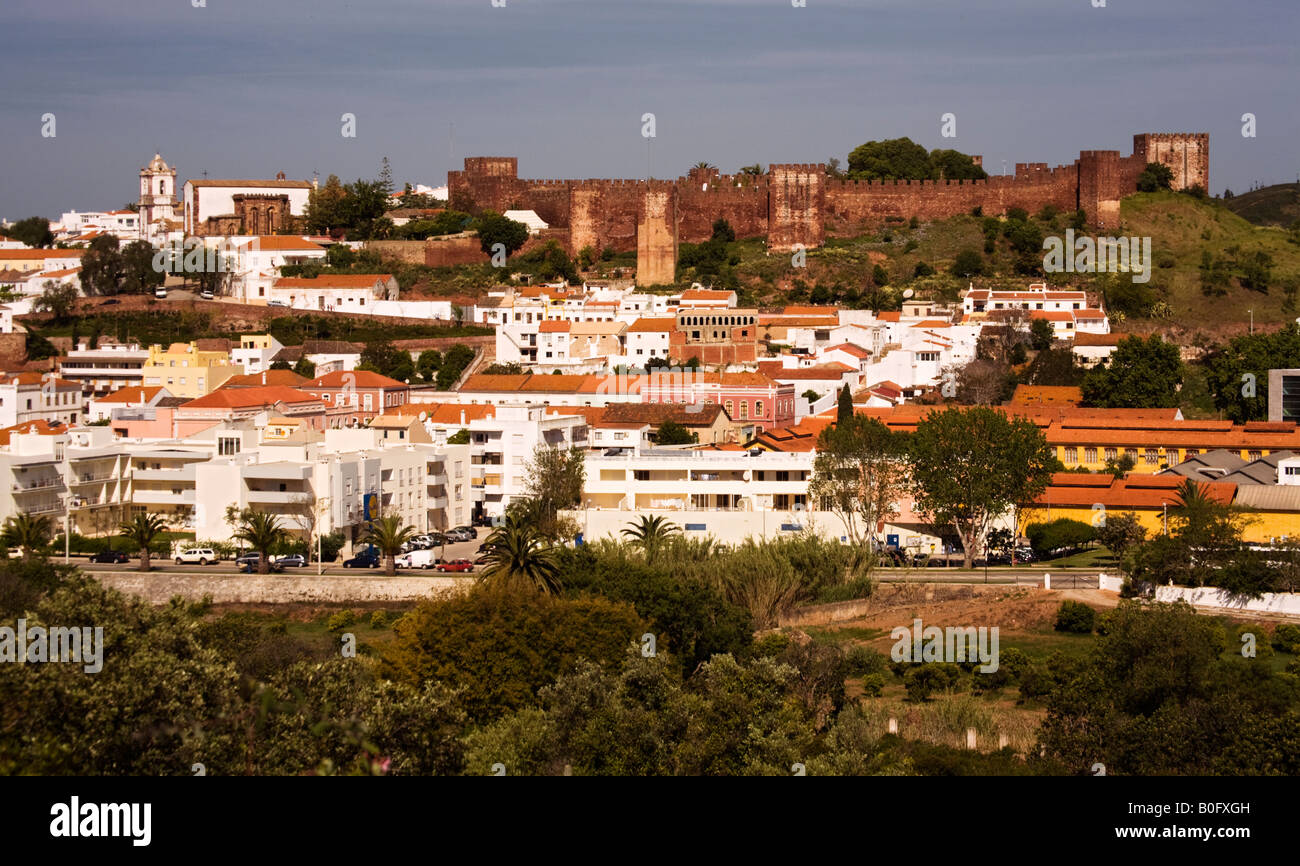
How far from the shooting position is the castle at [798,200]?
59031 millimetres

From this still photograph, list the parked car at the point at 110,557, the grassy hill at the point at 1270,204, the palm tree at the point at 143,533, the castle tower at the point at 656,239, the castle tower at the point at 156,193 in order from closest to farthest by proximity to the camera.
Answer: the palm tree at the point at 143,533
the parked car at the point at 110,557
the castle tower at the point at 656,239
the castle tower at the point at 156,193
the grassy hill at the point at 1270,204

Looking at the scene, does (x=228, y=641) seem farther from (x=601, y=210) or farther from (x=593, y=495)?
(x=601, y=210)

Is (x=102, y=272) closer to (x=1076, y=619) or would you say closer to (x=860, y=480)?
(x=860, y=480)

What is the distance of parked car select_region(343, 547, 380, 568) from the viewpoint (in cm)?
2906

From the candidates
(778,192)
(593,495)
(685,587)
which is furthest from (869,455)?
(778,192)

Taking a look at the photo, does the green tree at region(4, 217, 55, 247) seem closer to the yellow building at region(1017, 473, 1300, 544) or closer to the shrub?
the yellow building at region(1017, 473, 1300, 544)

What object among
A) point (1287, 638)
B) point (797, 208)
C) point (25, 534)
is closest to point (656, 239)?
point (797, 208)

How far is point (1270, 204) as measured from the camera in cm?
12612

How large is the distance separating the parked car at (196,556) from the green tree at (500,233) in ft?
108

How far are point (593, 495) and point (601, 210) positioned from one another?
32304 millimetres

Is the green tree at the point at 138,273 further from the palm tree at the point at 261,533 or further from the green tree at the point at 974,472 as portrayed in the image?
the green tree at the point at 974,472

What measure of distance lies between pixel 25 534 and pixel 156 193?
169 ft

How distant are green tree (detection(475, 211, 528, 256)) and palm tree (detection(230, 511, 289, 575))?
32.2 meters

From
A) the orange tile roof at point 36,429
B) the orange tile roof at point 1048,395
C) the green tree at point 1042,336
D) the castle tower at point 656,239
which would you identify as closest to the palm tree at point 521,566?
the orange tile roof at point 36,429
